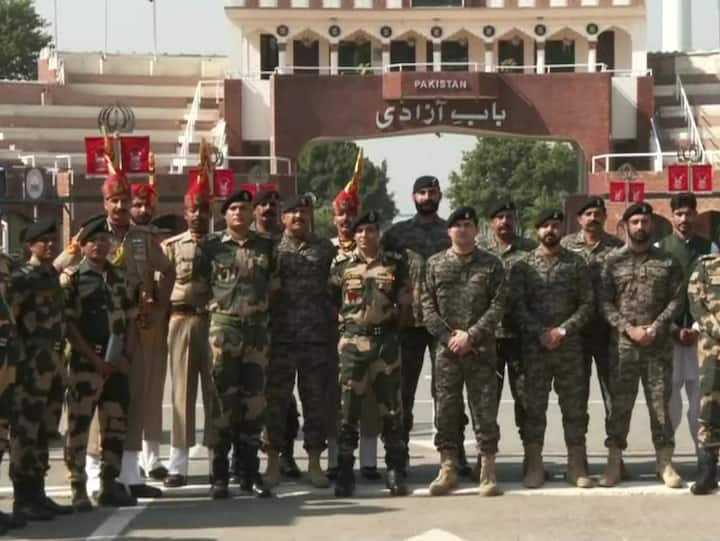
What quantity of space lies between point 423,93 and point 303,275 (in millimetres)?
37953

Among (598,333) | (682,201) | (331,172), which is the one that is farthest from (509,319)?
(331,172)

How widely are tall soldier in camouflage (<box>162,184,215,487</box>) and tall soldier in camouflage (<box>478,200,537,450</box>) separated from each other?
2078 mm

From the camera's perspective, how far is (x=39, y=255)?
10.7 metres

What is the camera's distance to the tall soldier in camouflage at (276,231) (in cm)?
1227

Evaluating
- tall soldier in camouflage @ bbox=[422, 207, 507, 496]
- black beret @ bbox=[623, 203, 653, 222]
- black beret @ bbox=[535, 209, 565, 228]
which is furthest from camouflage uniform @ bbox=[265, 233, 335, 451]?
black beret @ bbox=[623, 203, 653, 222]

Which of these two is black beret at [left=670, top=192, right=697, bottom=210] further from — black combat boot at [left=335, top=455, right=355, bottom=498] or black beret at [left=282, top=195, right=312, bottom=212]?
black combat boot at [left=335, top=455, right=355, bottom=498]

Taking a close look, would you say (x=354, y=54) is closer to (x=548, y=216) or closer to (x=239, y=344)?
(x=548, y=216)

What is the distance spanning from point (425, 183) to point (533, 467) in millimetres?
2199

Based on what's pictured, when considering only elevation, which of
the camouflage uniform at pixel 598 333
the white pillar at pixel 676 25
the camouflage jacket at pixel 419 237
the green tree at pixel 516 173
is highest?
the white pillar at pixel 676 25

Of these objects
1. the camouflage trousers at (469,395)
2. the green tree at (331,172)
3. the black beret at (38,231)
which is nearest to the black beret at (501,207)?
the camouflage trousers at (469,395)

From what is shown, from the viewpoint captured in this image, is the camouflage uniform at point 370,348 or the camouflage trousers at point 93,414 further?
the camouflage uniform at point 370,348

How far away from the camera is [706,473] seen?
11523 mm

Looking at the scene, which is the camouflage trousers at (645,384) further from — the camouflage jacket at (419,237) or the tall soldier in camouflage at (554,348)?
the camouflage jacket at (419,237)

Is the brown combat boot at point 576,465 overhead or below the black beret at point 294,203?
below
